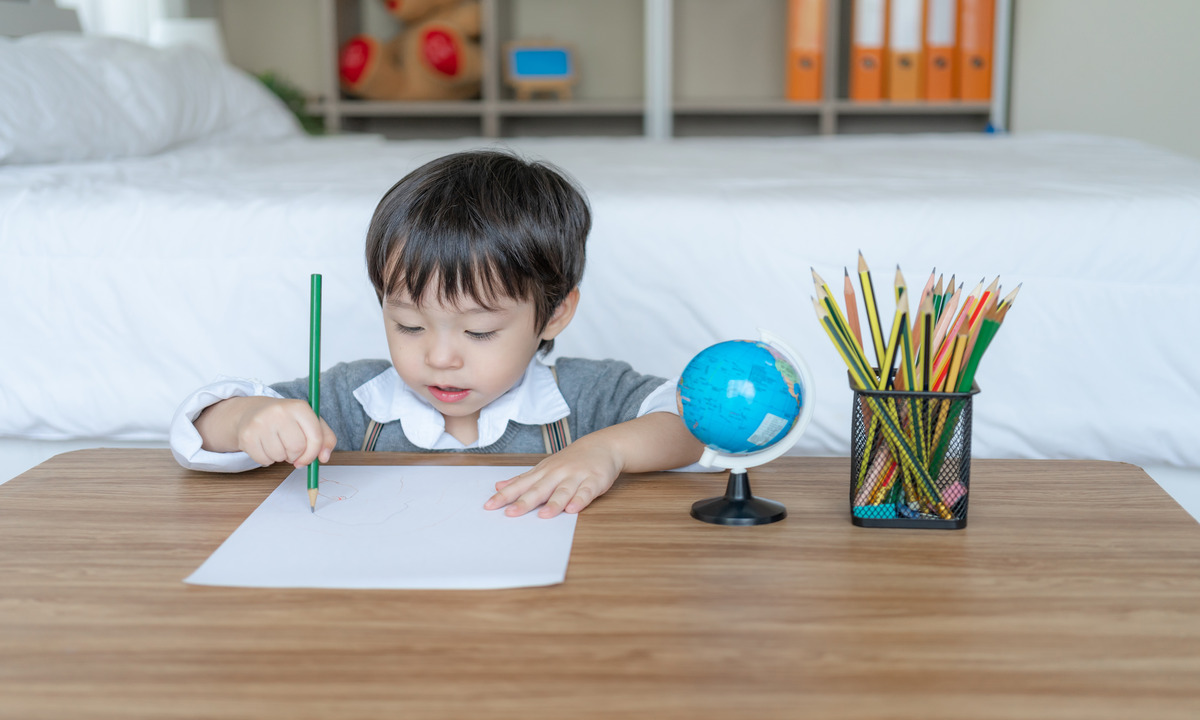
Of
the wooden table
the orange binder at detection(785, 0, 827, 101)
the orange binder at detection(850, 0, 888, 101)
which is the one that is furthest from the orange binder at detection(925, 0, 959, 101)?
the wooden table

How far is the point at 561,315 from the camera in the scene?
889 mm

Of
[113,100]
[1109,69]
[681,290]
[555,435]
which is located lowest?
[555,435]

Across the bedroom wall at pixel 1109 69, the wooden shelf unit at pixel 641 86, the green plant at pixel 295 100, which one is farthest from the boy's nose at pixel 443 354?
the wooden shelf unit at pixel 641 86

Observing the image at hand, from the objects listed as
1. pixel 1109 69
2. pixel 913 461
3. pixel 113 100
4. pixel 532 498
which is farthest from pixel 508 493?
pixel 1109 69

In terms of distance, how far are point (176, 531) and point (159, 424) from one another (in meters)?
0.59

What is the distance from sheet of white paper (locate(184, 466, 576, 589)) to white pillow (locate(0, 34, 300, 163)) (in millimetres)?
984

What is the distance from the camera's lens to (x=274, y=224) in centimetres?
110

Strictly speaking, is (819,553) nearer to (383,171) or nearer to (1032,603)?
(1032,603)

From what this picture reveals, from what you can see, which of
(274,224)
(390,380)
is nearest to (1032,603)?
(390,380)

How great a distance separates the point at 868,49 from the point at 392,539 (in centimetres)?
278

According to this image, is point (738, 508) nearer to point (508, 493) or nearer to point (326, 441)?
point (508, 493)

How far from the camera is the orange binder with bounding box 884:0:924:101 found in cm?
287

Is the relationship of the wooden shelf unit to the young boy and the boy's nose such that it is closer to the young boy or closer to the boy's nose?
the young boy

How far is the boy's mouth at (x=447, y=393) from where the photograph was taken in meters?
0.79
